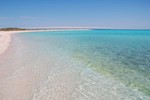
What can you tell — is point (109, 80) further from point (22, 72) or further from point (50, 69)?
point (22, 72)

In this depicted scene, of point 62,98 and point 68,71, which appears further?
point 68,71

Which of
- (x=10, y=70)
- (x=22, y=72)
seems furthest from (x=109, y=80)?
(x=10, y=70)

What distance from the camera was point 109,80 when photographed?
20.6 feet

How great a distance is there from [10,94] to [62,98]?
1360 mm

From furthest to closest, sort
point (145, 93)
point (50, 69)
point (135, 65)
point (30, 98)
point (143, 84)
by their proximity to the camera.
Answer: point (135, 65) → point (50, 69) → point (143, 84) → point (145, 93) → point (30, 98)

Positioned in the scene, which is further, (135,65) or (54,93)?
(135,65)

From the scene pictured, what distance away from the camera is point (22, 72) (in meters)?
7.25

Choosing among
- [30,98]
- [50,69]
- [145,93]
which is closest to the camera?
[30,98]

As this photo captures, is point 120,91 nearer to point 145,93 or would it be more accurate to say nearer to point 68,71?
point 145,93

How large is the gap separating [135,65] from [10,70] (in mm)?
5375

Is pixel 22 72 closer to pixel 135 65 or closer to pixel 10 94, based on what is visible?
pixel 10 94

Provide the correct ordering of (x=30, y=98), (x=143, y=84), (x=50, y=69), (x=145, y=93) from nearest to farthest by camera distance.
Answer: (x=30, y=98)
(x=145, y=93)
(x=143, y=84)
(x=50, y=69)

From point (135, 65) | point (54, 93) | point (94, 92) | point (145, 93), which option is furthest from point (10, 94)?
point (135, 65)

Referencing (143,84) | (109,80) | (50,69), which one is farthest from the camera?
(50,69)
